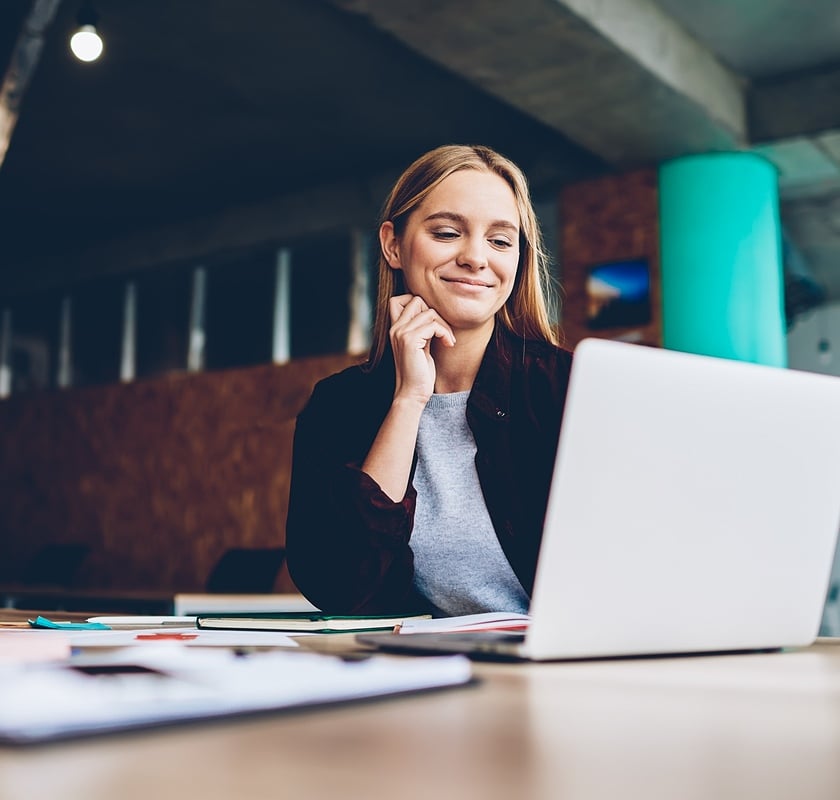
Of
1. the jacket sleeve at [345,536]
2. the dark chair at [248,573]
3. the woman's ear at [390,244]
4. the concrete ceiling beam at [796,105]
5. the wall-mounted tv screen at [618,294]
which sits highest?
the concrete ceiling beam at [796,105]

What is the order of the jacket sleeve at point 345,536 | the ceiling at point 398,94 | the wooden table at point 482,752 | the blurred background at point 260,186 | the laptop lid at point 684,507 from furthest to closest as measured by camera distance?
the blurred background at point 260,186
the ceiling at point 398,94
the jacket sleeve at point 345,536
the laptop lid at point 684,507
the wooden table at point 482,752

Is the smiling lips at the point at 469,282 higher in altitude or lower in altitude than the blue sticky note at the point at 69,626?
higher

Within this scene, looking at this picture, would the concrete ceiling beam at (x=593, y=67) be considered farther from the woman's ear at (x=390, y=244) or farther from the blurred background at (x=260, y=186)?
the woman's ear at (x=390, y=244)

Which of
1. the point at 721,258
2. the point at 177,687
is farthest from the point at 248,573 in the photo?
the point at 177,687

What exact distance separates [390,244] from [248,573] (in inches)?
149

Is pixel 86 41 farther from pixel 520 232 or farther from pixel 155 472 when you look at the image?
pixel 155 472

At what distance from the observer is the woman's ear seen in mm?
1774

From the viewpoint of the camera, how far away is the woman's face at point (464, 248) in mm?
1645

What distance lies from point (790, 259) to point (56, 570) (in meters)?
5.79

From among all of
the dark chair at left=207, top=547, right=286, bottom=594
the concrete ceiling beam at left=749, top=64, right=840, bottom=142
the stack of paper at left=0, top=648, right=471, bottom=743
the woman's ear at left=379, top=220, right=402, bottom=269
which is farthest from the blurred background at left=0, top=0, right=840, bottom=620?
the stack of paper at left=0, top=648, right=471, bottom=743

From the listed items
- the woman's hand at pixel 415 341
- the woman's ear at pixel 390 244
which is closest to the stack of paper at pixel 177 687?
the woman's hand at pixel 415 341

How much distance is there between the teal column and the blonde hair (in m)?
3.66

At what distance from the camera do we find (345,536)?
57.4 inches

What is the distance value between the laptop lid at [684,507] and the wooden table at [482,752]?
14 centimetres
